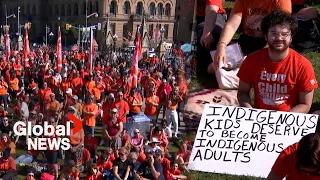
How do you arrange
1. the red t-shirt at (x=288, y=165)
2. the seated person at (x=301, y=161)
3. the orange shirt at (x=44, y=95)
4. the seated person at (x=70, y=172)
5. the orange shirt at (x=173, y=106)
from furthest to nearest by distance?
1. the orange shirt at (x=44, y=95)
2. the orange shirt at (x=173, y=106)
3. the seated person at (x=70, y=172)
4. the red t-shirt at (x=288, y=165)
5. the seated person at (x=301, y=161)

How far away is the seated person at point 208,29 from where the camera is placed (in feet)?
11.9

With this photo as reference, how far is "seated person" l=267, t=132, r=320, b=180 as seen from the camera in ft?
6.51

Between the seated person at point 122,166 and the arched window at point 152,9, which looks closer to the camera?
the seated person at point 122,166

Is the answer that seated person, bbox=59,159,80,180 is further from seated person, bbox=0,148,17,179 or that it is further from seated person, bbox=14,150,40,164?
seated person, bbox=14,150,40,164

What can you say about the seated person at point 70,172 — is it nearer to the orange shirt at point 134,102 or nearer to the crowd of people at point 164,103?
the crowd of people at point 164,103

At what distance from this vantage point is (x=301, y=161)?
6.79 ft

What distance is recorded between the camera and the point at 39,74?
1535 cm

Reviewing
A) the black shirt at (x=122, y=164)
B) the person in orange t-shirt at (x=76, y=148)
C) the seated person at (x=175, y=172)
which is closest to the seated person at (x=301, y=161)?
the seated person at (x=175, y=172)

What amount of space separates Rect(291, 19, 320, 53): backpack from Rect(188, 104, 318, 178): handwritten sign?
362cm

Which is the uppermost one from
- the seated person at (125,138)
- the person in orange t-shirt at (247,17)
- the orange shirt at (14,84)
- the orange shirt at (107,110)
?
the person in orange t-shirt at (247,17)

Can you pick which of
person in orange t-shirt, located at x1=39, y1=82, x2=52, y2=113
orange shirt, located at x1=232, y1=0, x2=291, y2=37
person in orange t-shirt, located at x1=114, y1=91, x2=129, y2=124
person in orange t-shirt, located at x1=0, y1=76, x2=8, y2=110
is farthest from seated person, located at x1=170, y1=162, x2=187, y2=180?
person in orange t-shirt, located at x1=0, y1=76, x2=8, y2=110

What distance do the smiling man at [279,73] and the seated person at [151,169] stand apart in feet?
10.0

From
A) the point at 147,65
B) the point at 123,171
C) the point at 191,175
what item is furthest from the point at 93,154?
the point at 147,65

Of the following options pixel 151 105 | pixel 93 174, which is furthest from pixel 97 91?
pixel 93 174
